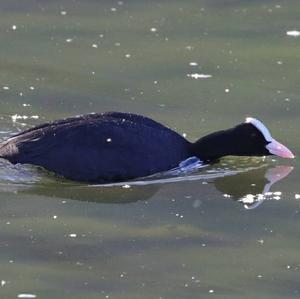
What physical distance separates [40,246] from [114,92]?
10.4ft

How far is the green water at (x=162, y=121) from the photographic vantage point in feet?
19.7

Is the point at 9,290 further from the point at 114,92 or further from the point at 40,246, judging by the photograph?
the point at 114,92

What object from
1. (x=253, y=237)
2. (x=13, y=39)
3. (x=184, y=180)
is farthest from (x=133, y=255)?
(x=13, y=39)

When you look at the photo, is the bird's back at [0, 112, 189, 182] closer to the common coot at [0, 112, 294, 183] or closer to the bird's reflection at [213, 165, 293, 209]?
the common coot at [0, 112, 294, 183]

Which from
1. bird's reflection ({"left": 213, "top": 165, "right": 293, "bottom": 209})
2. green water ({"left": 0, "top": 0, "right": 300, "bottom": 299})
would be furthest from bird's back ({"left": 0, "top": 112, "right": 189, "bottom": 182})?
bird's reflection ({"left": 213, "top": 165, "right": 293, "bottom": 209})

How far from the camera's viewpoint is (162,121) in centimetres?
875

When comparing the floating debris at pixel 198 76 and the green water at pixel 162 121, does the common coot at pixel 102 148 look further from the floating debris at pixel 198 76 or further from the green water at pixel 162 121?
the floating debris at pixel 198 76

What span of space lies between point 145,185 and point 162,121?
129 cm

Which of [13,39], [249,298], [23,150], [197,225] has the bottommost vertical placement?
[249,298]

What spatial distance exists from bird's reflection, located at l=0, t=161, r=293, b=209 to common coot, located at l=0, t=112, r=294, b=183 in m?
0.09

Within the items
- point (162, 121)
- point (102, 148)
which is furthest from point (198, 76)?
point (102, 148)

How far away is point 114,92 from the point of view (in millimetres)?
9336

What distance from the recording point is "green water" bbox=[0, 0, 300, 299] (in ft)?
Answer: 19.7

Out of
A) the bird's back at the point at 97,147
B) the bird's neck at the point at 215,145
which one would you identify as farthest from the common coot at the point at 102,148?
the bird's neck at the point at 215,145
